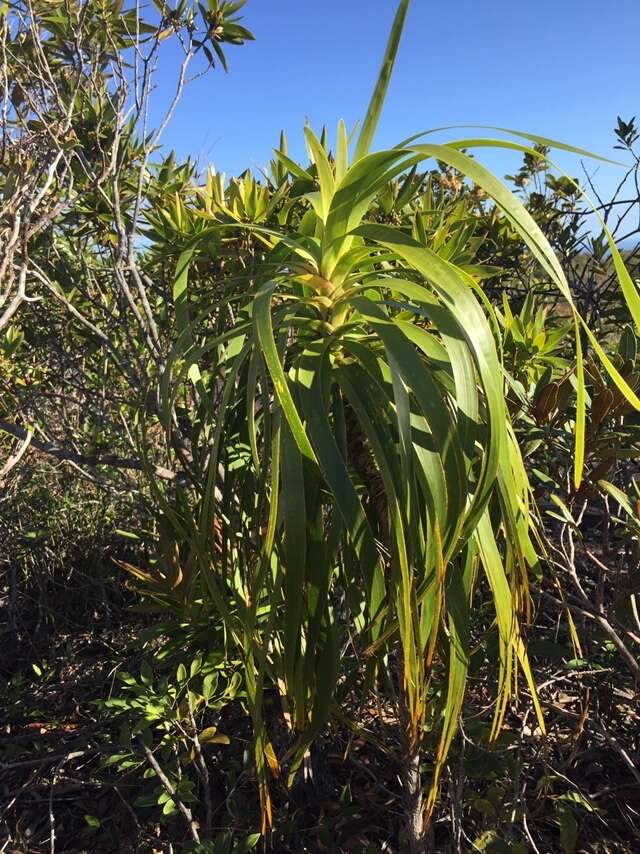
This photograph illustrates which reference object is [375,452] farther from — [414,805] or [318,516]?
[414,805]

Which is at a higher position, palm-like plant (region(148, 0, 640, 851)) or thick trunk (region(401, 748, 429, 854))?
palm-like plant (region(148, 0, 640, 851))

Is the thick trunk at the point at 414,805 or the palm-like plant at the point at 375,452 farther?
the thick trunk at the point at 414,805

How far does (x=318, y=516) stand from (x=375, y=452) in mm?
204

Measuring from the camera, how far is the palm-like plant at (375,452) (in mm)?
777

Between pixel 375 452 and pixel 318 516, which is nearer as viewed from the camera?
pixel 375 452

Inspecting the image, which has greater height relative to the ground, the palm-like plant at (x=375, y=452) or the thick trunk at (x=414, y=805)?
the palm-like plant at (x=375, y=452)

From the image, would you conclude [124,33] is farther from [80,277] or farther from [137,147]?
[80,277]

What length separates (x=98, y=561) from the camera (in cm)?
242

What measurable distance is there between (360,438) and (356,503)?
30 cm

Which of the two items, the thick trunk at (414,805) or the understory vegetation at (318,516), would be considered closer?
the understory vegetation at (318,516)

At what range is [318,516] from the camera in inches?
38.0

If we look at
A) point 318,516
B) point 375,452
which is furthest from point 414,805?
point 375,452

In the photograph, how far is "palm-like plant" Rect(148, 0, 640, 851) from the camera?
777mm

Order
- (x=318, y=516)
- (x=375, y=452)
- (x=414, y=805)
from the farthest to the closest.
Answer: (x=414, y=805), (x=318, y=516), (x=375, y=452)
